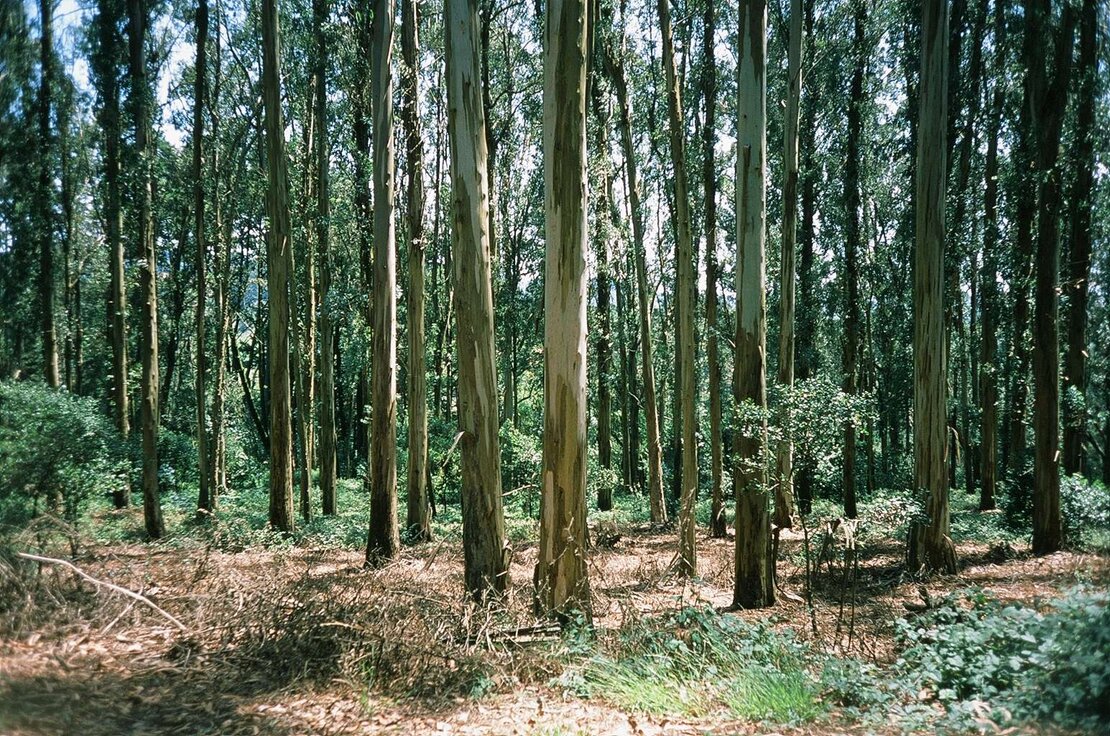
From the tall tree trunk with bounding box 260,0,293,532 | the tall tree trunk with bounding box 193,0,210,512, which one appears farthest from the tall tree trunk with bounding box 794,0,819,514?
the tall tree trunk with bounding box 193,0,210,512

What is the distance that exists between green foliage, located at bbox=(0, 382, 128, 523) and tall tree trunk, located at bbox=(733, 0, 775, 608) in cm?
741

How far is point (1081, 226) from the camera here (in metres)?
11.1

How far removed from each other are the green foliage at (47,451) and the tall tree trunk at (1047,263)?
1341 cm

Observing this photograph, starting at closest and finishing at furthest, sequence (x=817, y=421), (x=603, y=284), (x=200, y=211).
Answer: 1. (x=817, y=421)
2. (x=200, y=211)
3. (x=603, y=284)

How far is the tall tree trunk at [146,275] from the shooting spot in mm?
10453

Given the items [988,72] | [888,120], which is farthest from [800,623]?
[888,120]

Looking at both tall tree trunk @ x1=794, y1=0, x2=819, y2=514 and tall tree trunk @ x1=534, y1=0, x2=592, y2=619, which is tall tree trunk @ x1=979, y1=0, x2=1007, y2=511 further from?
tall tree trunk @ x1=534, y1=0, x2=592, y2=619

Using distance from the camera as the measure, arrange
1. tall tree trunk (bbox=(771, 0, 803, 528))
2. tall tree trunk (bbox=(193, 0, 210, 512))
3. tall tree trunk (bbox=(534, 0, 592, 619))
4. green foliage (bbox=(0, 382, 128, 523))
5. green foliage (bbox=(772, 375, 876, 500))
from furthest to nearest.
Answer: tall tree trunk (bbox=(193, 0, 210, 512)) → tall tree trunk (bbox=(771, 0, 803, 528)) → green foliage (bbox=(772, 375, 876, 500)) → tall tree trunk (bbox=(534, 0, 592, 619)) → green foliage (bbox=(0, 382, 128, 523))

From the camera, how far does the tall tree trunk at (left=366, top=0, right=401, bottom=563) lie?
9328 mm

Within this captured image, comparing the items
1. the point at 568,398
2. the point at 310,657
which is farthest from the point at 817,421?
the point at 310,657

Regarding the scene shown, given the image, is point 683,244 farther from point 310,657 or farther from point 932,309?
point 310,657

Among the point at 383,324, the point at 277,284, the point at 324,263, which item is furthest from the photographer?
the point at 324,263

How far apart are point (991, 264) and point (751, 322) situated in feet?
27.9

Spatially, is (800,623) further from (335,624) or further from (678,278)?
(678,278)
